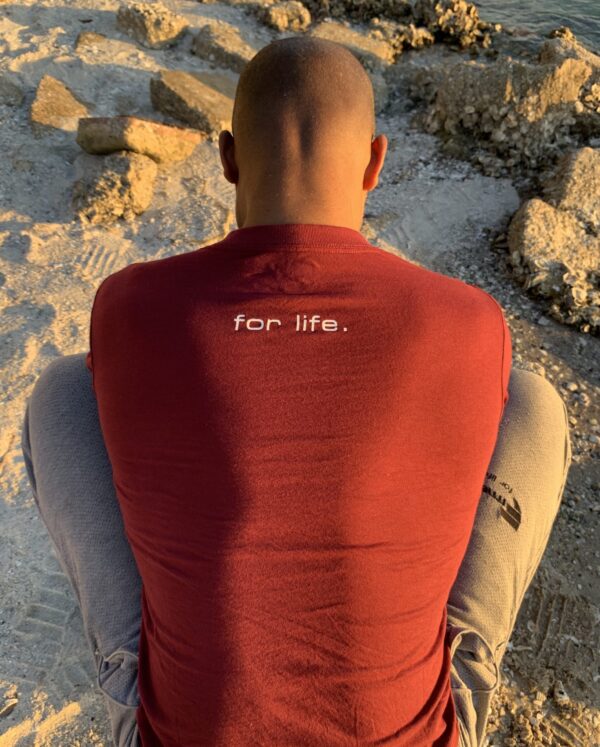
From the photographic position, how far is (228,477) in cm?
97

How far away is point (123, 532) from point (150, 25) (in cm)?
405

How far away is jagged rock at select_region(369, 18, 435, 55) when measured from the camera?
469 centimetres

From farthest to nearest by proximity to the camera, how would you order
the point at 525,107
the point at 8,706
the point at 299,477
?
the point at 525,107 < the point at 8,706 < the point at 299,477

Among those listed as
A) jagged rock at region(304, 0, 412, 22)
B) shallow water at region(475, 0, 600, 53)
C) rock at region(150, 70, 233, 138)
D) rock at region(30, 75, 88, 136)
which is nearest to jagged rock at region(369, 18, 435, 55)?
jagged rock at region(304, 0, 412, 22)

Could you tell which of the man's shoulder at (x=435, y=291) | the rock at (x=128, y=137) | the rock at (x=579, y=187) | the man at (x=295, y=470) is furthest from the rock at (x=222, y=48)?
the man's shoulder at (x=435, y=291)

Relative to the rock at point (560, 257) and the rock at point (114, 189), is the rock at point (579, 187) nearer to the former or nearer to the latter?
the rock at point (560, 257)

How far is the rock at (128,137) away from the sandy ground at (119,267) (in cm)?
12

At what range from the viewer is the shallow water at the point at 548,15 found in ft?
19.1

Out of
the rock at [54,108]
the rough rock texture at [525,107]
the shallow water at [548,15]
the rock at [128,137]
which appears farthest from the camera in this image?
the shallow water at [548,15]

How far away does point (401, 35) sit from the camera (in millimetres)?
4727

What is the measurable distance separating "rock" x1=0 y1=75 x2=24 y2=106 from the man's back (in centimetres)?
343

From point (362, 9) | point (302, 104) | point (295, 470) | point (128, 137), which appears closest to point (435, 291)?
point (295, 470)

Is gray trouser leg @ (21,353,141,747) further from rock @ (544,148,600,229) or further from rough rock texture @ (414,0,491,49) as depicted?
rough rock texture @ (414,0,491,49)

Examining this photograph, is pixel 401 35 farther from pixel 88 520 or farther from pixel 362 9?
pixel 88 520
